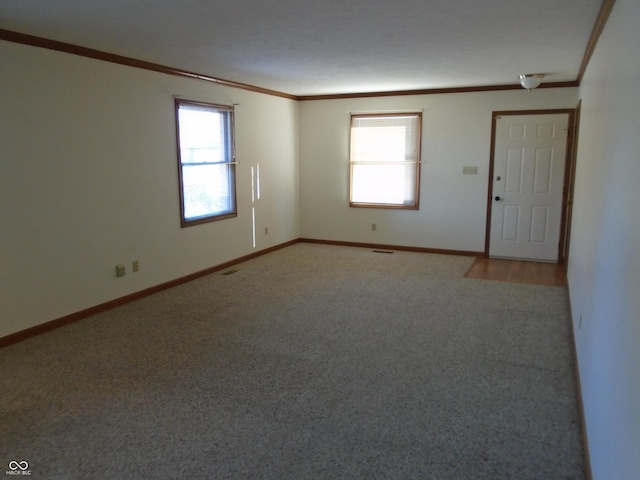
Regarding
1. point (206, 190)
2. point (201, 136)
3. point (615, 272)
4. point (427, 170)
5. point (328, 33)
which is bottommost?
→ point (615, 272)

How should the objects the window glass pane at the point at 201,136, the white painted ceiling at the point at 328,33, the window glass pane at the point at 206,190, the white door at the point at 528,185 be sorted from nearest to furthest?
the white painted ceiling at the point at 328,33, the window glass pane at the point at 201,136, the window glass pane at the point at 206,190, the white door at the point at 528,185

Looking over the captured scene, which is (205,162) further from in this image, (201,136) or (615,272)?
(615,272)

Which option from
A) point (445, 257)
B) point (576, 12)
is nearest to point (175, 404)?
point (576, 12)

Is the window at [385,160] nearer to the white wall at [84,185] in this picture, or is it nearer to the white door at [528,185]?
the white door at [528,185]

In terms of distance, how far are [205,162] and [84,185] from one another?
5.59 ft

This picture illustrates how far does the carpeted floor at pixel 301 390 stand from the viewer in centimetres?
231

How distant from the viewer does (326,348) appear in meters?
3.62

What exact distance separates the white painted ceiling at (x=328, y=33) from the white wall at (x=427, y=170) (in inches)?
44.9

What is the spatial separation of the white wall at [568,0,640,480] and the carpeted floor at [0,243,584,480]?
42 cm

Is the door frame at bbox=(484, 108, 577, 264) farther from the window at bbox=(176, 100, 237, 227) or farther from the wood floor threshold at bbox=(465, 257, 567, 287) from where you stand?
the window at bbox=(176, 100, 237, 227)

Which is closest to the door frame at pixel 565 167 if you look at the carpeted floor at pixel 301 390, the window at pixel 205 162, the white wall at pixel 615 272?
the carpeted floor at pixel 301 390

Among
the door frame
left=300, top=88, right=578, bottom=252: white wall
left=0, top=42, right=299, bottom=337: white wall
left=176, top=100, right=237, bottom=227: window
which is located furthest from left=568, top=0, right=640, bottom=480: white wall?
left=176, top=100, right=237, bottom=227: window

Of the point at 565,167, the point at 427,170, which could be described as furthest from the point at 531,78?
the point at 427,170

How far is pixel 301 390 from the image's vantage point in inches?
117
